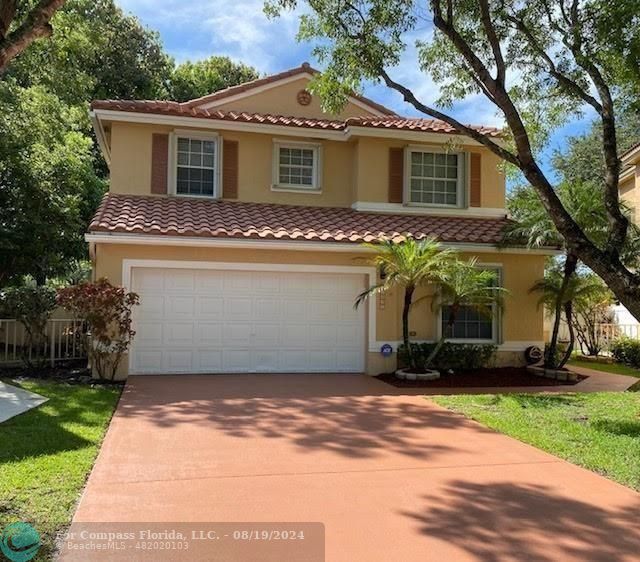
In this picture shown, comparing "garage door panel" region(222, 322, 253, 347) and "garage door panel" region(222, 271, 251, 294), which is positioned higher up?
"garage door panel" region(222, 271, 251, 294)

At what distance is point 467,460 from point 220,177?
10204mm

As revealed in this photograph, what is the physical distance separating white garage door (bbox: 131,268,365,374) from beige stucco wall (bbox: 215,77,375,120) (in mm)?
5310

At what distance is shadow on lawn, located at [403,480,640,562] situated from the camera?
4.21m

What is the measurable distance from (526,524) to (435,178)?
38.4 feet

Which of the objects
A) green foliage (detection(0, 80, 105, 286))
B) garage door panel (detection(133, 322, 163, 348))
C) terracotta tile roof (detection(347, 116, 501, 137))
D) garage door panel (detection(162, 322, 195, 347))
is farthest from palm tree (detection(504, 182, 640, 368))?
green foliage (detection(0, 80, 105, 286))

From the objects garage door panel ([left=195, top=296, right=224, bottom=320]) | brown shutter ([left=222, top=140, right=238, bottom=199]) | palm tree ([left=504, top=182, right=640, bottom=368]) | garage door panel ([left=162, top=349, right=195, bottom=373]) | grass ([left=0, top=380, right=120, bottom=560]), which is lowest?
grass ([left=0, top=380, right=120, bottom=560])

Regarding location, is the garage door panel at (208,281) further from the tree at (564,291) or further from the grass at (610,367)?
the grass at (610,367)

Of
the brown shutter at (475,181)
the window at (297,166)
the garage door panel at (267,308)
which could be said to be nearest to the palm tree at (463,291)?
the brown shutter at (475,181)

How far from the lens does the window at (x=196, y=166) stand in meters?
14.6

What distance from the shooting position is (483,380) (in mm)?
12383

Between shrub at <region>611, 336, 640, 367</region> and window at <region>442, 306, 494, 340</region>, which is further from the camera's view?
shrub at <region>611, 336, 640, 367</region>

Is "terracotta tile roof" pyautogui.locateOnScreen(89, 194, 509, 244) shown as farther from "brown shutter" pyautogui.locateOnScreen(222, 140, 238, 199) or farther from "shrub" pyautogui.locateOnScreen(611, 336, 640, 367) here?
"shrub" pyautogui.locateOnScreen(611, 336, 640, 367)

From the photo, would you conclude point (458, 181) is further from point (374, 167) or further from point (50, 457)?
point (50, 457)

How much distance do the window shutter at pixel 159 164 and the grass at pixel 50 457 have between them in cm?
610
